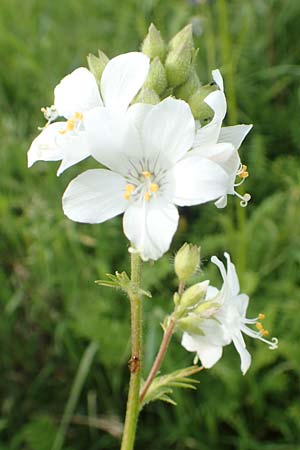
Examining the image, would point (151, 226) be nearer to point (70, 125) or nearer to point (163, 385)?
point (70, 125)

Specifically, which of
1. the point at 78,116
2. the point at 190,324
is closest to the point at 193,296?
the point at 190,324

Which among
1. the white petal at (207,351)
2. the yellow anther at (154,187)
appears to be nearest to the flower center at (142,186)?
the yellow anther at (154,187)

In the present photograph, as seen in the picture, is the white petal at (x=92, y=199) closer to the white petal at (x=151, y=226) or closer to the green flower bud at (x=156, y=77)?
the white petal at (x=151, y=226)

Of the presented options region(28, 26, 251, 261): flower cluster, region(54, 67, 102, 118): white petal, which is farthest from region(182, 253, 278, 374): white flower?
region(54, 67, 102, 118): white petal

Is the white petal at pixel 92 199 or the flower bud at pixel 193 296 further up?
the white petal at pixel 92 199

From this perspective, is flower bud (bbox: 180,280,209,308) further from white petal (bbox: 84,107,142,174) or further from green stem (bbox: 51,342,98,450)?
green stem (bbox: 51,342,98,450)

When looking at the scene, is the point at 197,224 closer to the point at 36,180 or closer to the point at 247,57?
the point at 36,180
